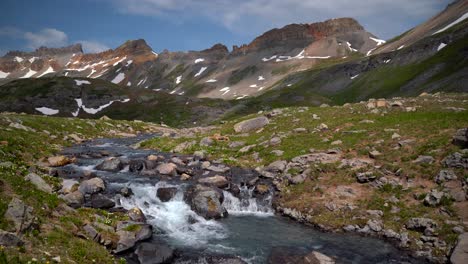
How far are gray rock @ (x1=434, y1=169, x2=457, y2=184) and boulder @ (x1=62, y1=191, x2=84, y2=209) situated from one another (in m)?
24.2

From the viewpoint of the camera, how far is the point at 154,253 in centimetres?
1692

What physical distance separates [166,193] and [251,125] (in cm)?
2208

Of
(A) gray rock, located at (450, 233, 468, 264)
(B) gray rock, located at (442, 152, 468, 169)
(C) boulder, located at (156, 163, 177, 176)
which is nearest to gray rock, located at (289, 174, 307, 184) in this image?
(B) gray rock, located at (442, 152, 468, 169)

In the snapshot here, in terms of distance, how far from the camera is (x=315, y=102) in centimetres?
13488

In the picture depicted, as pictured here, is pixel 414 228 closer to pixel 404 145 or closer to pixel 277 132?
pixel 404 145

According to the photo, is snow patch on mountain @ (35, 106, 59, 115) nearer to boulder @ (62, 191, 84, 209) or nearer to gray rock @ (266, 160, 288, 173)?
gray rock @ (266, 160, 288, 173)

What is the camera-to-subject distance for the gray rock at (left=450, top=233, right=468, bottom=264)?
647 inches

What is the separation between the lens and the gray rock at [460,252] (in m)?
16.4

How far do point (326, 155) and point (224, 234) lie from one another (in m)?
13.8

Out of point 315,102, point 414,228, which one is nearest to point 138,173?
point 414,228

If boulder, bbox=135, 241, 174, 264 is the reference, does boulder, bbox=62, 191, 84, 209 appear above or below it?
above

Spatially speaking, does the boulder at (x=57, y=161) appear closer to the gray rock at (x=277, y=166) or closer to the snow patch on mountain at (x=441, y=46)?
the gray rock at (x=277, y=166)

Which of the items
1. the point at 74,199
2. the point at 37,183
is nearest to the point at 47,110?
the point at 74,199

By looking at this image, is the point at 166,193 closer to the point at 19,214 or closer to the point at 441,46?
the point at 19,214
